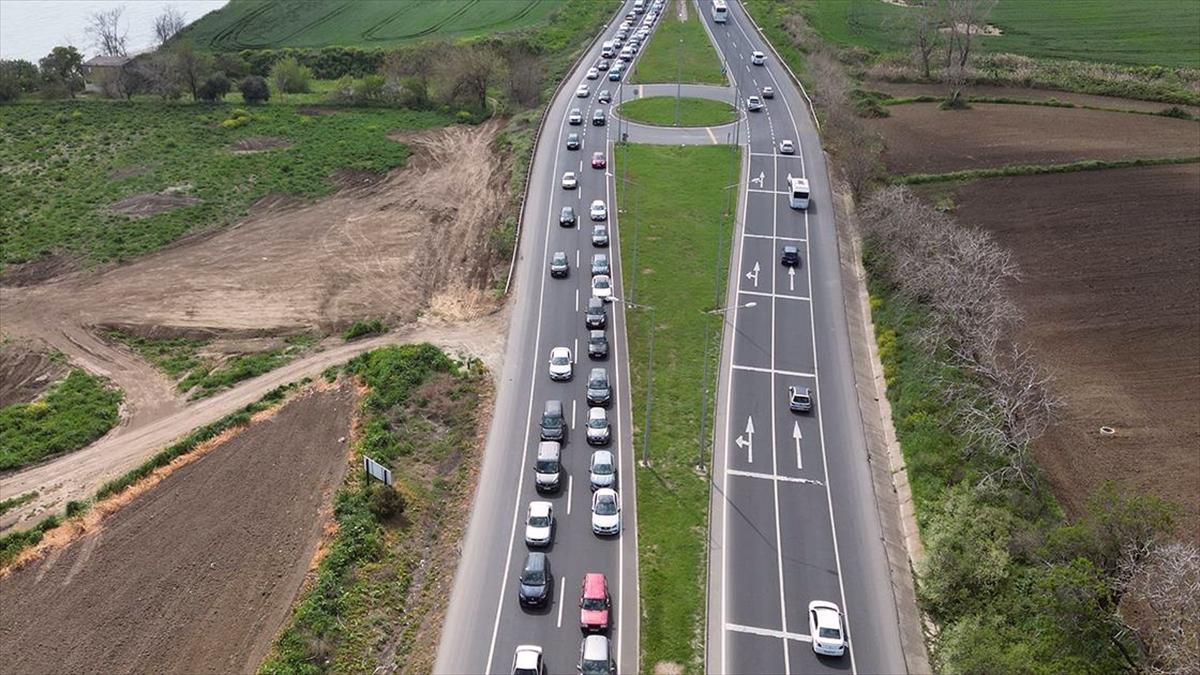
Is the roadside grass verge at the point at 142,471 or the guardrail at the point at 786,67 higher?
the guardrail at the point at 786,67

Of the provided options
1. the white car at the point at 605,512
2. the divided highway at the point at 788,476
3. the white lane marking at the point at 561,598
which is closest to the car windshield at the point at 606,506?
the white car at the point at 605,512

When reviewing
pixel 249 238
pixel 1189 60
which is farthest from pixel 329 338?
pixel 1189 60

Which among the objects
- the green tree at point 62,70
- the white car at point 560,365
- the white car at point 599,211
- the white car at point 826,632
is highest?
the green tree at point 62,70

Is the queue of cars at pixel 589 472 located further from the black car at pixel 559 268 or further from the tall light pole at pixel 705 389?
the tall light pole at pixel 705 389

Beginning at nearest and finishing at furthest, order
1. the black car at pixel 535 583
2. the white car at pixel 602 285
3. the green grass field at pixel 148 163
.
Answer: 1. the black car at pixel 535 583
2. the white car at pixel 602 285
3. the green grass field at pixel 148 163

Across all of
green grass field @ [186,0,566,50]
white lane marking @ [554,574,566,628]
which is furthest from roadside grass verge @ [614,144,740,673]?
green grass field @ [186,0,566,50]

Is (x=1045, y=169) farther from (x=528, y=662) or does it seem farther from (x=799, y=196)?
(x=528, y=662)

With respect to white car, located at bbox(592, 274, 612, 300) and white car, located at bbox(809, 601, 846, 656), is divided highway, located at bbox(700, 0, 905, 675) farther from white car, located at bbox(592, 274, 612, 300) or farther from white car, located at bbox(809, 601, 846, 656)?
white car, located at bbox(592, 274, 612, 300)
